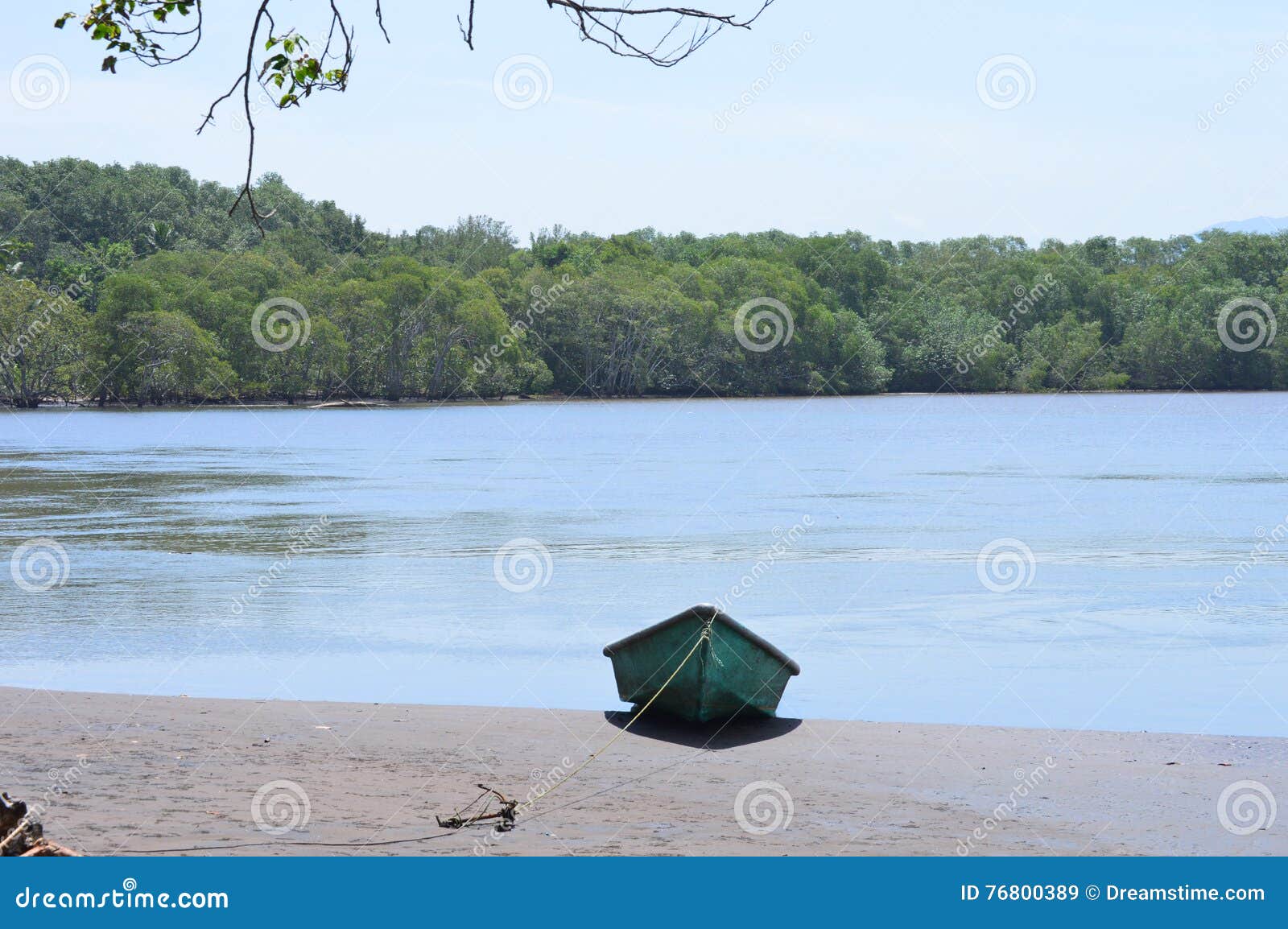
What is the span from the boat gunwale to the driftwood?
5.75 meters

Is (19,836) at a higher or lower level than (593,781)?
higher

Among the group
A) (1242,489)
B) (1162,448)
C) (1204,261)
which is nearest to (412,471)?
(1242,489)

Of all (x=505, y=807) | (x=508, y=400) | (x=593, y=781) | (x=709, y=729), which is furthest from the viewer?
(x=508, y=400)

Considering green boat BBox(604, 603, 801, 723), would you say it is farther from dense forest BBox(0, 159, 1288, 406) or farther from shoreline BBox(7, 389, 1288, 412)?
shoreline BBox(7, 389, 1288, 412)

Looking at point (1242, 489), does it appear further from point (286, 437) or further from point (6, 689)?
point (286, 437)

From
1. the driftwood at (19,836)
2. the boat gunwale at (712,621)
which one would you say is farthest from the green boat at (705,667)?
the driftwood at (19,836)

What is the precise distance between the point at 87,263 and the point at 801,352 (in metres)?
54.3

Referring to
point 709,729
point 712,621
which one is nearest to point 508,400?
point 709,729

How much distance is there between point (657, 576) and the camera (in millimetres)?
20797

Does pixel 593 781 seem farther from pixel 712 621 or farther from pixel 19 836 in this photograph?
pixel 19 836

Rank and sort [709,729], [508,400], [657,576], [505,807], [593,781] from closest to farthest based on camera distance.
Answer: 1. [505,807]
2. [593,781]
3. [709,729]
4. [657,576]
5. [508,400]

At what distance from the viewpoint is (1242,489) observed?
115 feet

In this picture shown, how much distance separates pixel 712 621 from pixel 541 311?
8823 centimetres

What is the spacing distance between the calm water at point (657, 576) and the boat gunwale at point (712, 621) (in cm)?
111
